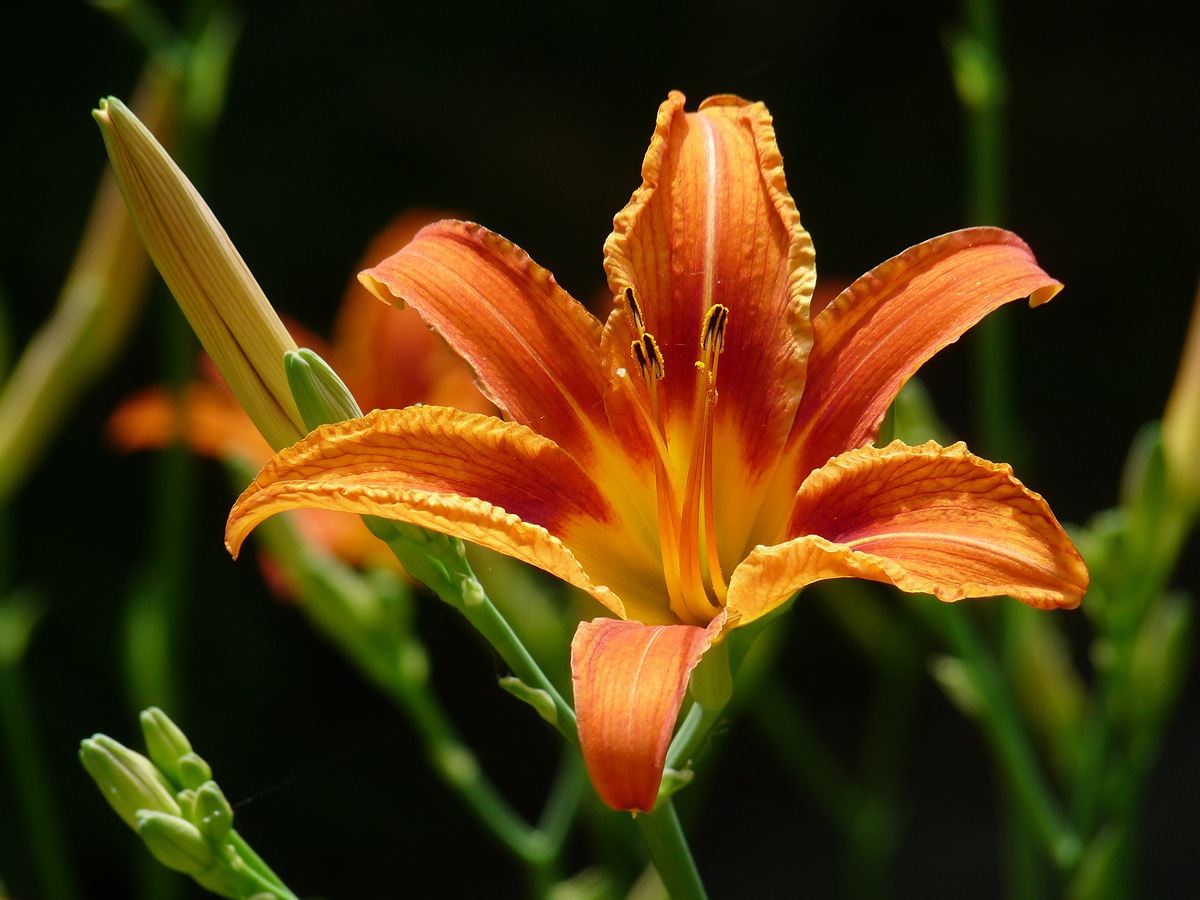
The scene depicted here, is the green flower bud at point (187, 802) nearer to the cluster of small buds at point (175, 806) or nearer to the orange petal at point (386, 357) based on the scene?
the cluster of small buds at point (175, 806)

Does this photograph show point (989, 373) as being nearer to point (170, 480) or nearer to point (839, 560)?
point (839, 560)

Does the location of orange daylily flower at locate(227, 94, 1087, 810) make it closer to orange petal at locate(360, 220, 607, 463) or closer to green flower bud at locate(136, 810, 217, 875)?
orange petal at locate(360, 220, 607, 463)

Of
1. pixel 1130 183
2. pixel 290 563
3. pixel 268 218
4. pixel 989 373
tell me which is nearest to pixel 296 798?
pixel 268 218

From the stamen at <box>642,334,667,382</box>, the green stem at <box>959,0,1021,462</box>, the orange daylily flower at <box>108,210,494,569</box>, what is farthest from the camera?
the orange daylily flower at <box>108,210,494,569</box>

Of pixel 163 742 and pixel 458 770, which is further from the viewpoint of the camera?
pixel 458 770

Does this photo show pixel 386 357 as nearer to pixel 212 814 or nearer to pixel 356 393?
pixel 356 393

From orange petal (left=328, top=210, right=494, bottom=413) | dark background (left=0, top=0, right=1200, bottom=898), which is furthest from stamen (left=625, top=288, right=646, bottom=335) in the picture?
dark background (left=0, top=0, right=1200, bottom=898)

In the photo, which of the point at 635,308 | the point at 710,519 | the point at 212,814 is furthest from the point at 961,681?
the point at 212,814
